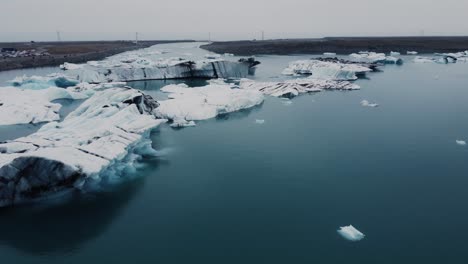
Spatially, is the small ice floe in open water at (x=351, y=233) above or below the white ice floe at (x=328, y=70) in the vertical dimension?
below

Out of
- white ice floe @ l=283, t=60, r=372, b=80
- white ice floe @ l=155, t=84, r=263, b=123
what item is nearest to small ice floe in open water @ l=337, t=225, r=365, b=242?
white ice floe @ l=155, t=84, r=263, b=123

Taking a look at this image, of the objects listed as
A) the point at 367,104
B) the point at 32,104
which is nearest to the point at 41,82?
the point at 32,104

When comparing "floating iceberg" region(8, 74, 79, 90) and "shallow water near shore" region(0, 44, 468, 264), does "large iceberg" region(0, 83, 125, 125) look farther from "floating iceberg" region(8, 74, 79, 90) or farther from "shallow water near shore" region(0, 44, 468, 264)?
"shallow water near shore" region(0, 44, 468, 264)

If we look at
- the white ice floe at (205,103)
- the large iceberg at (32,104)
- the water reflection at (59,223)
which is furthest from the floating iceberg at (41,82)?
the water reflection at (59,223)

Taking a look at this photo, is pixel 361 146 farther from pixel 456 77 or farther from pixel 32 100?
pixel 456 77

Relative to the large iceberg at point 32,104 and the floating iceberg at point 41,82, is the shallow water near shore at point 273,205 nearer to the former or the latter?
the large iceberg at point 32,104

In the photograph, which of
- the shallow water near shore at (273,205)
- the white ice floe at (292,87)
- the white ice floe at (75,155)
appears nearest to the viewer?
the shallow water near shore at (273,205)

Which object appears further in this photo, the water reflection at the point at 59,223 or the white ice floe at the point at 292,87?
the white ice floe at the point at 292,87
